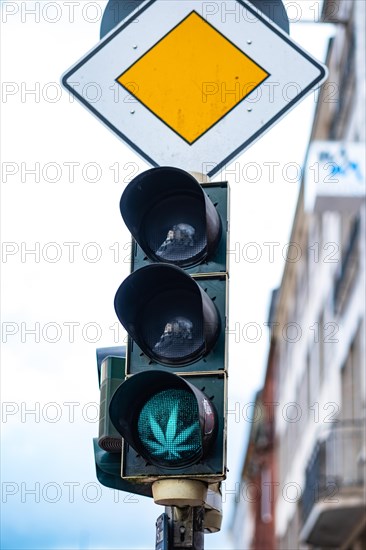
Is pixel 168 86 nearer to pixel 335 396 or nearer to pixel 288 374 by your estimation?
pixel 335 396

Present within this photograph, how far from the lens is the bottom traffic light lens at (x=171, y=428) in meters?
4.10

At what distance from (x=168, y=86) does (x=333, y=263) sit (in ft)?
64.7

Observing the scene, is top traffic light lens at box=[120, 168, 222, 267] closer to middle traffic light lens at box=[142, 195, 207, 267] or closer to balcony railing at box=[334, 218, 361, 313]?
middle traffic light lens at box=[142, 195, 207, 267]

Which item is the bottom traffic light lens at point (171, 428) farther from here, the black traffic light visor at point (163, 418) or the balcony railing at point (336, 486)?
the balcony railing at point (336, 486)

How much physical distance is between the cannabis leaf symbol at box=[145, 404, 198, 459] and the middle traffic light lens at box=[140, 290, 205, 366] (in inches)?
8.5

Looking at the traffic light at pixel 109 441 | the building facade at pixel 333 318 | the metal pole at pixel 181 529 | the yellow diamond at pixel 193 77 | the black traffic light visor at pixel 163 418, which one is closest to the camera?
the black traffic light visor at pixel 163 418

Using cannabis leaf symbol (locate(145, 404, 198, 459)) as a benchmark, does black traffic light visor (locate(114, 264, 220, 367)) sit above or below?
above

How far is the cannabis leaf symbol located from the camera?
4.11 metres

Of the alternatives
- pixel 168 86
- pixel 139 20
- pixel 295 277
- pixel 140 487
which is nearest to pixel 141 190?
pixel 168 86

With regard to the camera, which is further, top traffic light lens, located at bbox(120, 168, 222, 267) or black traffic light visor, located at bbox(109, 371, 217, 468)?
top traffic light lens, located at bbox(120, 168, 222, 267)

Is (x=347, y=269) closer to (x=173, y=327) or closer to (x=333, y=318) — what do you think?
(x=333, y=318)

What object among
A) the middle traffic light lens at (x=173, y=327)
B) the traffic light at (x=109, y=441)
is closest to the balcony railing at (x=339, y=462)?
the traffic light at (x=109, y=441)

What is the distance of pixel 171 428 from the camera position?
4156 millimetres

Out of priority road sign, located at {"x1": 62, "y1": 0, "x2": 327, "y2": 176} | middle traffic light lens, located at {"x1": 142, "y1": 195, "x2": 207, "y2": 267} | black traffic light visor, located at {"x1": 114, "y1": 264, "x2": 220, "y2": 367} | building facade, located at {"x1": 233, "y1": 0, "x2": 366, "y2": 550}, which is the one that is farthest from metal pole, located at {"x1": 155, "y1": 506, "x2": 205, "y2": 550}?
building facade, located at {"x1": 233, "y1": 0, "x2": 366, "y2": 550}
